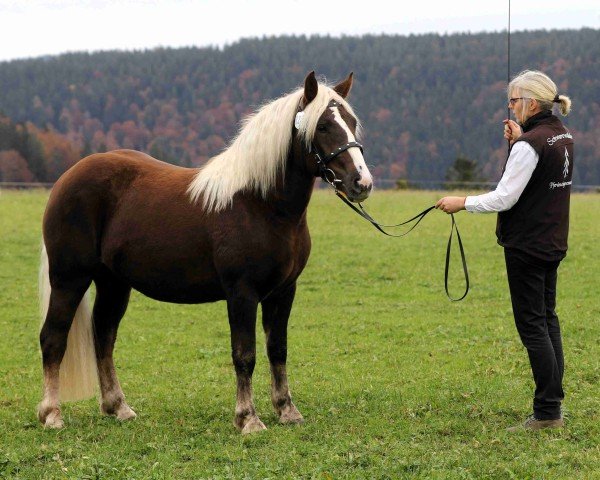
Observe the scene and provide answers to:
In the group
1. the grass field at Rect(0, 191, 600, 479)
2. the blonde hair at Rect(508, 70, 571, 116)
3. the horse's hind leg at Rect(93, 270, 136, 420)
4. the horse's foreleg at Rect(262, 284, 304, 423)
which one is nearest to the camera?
the grass field at Rect(0, 191, 600, 479)

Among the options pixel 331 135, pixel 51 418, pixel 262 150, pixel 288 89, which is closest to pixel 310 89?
pixel 331 135

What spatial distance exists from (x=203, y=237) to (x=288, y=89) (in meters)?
74.8

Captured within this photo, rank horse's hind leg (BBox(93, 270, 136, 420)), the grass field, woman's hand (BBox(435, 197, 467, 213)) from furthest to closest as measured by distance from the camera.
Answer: horse's hind leg (BBox(93, 270, 136, 420)) → woman's hand (BBox(435, 197, 467, 213)) → the grass field

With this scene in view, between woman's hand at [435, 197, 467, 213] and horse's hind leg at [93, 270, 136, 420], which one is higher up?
woman's hand at [435, 197, 467, 213]

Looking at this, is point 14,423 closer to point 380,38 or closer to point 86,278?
point 86,278

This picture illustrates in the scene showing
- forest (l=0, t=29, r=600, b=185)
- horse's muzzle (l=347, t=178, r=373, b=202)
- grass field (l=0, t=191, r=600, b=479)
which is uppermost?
horse's muzzle (l=347, t=178, r=373, b=202)

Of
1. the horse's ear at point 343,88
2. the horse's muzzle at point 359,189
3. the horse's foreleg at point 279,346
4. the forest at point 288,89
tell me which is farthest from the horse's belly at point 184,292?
the forest at point 288,89

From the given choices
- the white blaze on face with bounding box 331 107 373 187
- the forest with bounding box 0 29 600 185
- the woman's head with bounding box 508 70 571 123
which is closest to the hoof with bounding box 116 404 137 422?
the white blaze on face with bounding box 331 107 373 187

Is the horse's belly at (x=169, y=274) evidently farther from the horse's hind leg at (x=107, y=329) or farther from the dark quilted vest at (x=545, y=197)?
the dark quilted vest at (x=545, y=197)

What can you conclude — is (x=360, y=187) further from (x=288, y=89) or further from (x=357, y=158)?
(x=288, y=89)

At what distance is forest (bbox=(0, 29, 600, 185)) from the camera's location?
82.0 meters

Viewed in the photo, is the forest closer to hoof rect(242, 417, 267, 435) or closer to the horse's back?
the horse's back

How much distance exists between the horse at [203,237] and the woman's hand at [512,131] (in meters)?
1.10

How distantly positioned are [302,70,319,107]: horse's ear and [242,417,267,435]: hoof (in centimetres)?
233
